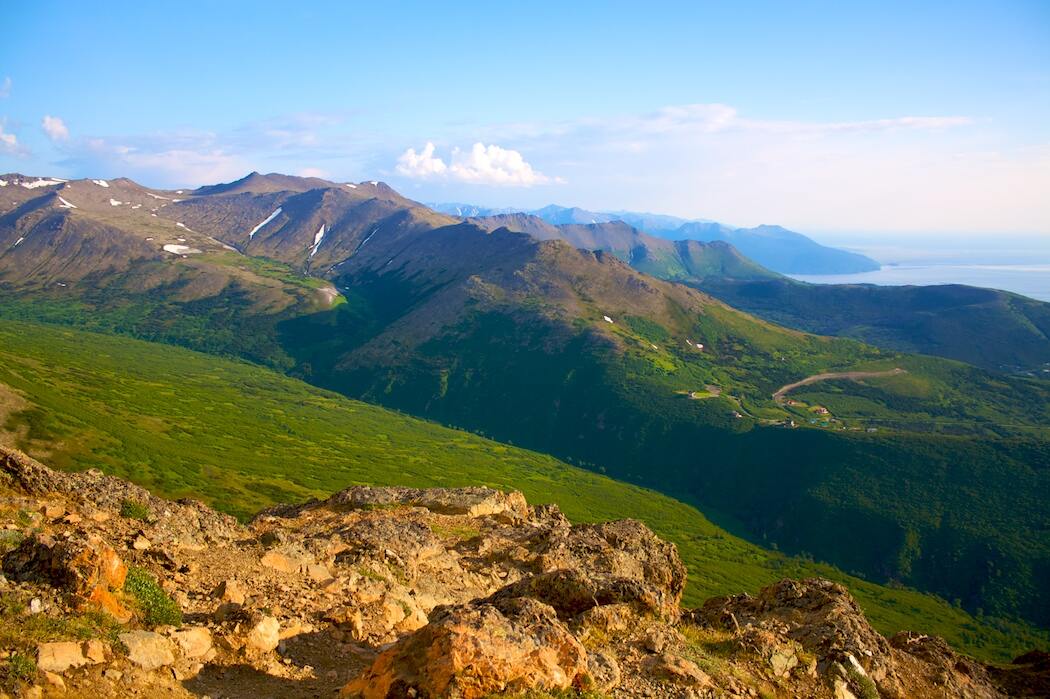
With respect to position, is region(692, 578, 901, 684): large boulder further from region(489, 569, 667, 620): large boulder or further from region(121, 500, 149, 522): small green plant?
region(121, 500, 149, 522): small green plant

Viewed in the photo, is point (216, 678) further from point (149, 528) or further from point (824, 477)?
point (824, 477)

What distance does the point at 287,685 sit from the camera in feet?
50.1

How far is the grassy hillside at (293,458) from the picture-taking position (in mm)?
103188

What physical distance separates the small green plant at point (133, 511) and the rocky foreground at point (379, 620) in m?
0.07

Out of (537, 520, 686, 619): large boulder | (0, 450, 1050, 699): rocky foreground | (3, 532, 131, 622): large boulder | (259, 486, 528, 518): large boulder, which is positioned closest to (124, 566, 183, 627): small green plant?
(0, 450, 1050, 699): rocky foreground

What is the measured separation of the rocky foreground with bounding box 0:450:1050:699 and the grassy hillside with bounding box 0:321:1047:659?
76.0 metres

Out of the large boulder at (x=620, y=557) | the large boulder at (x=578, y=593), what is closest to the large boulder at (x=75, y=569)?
the large boulder at (x=578, y=593)

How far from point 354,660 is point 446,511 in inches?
947

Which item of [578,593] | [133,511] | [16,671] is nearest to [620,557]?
[578,593]

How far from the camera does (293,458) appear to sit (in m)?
141

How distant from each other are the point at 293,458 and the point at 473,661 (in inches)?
5456

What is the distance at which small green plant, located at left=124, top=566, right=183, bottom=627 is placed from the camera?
1548 centimetres

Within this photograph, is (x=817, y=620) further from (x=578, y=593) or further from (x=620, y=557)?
(x=578, y=593)

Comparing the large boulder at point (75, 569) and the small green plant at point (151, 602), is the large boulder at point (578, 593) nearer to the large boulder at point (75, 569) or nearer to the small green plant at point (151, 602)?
the small green plant at point (151, 602)
